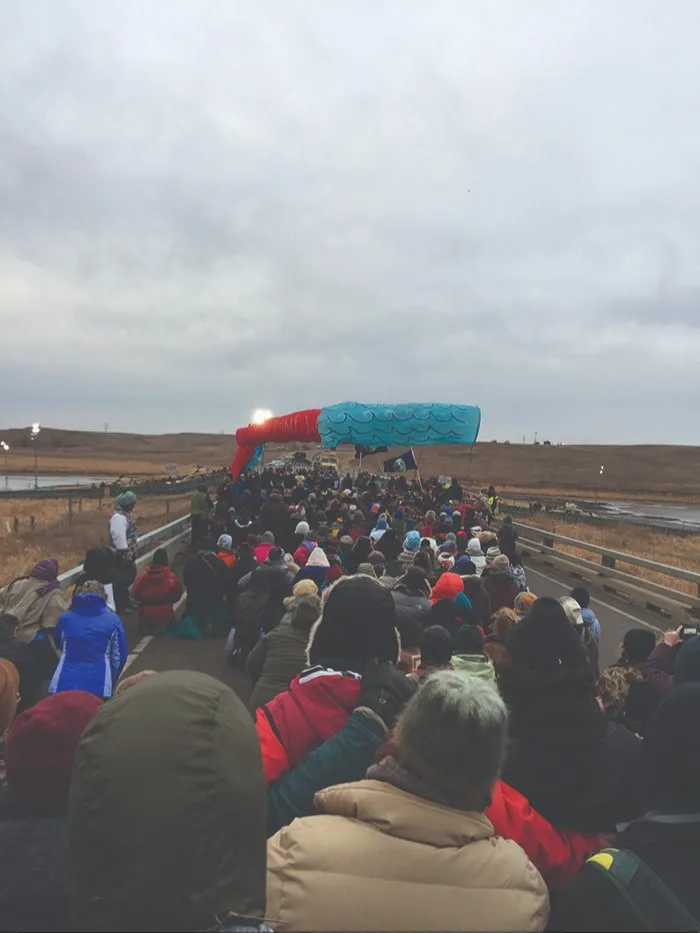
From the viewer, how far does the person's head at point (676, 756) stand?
6.50 ft

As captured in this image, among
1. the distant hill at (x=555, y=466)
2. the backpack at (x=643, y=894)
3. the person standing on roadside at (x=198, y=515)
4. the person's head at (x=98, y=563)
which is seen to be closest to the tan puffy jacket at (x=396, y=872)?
the backpack at (x=643, y=894)

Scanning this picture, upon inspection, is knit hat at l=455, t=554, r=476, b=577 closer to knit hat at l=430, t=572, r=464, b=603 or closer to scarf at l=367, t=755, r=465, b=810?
knit hat at l=430, t=572, r=464, b=603

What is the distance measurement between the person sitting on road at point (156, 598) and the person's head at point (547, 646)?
22.3 ft

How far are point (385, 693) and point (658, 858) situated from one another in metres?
1.17

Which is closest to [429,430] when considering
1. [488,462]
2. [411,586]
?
[411,586]

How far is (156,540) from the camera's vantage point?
1506 cm

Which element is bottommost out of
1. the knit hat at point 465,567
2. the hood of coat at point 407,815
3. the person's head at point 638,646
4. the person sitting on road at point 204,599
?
the person sitting on road at point 204,599

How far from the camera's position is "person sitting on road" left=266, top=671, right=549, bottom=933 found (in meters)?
1.71

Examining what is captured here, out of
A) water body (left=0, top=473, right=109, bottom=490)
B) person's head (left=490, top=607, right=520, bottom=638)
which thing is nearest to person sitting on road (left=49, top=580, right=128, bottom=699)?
person's head (left=490, top=607, right=520, bottom=638)

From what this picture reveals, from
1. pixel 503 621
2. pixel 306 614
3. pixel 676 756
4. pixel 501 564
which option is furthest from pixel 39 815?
pixel 501 564

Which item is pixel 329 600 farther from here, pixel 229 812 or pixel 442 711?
pixel 229 812

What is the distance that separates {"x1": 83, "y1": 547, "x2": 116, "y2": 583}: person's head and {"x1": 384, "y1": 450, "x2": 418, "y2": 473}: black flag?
66.0 ft

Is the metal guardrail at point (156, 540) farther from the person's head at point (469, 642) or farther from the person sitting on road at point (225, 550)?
the person's head at point (469, 642)

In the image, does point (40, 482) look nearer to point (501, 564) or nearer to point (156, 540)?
point (156, 540)
